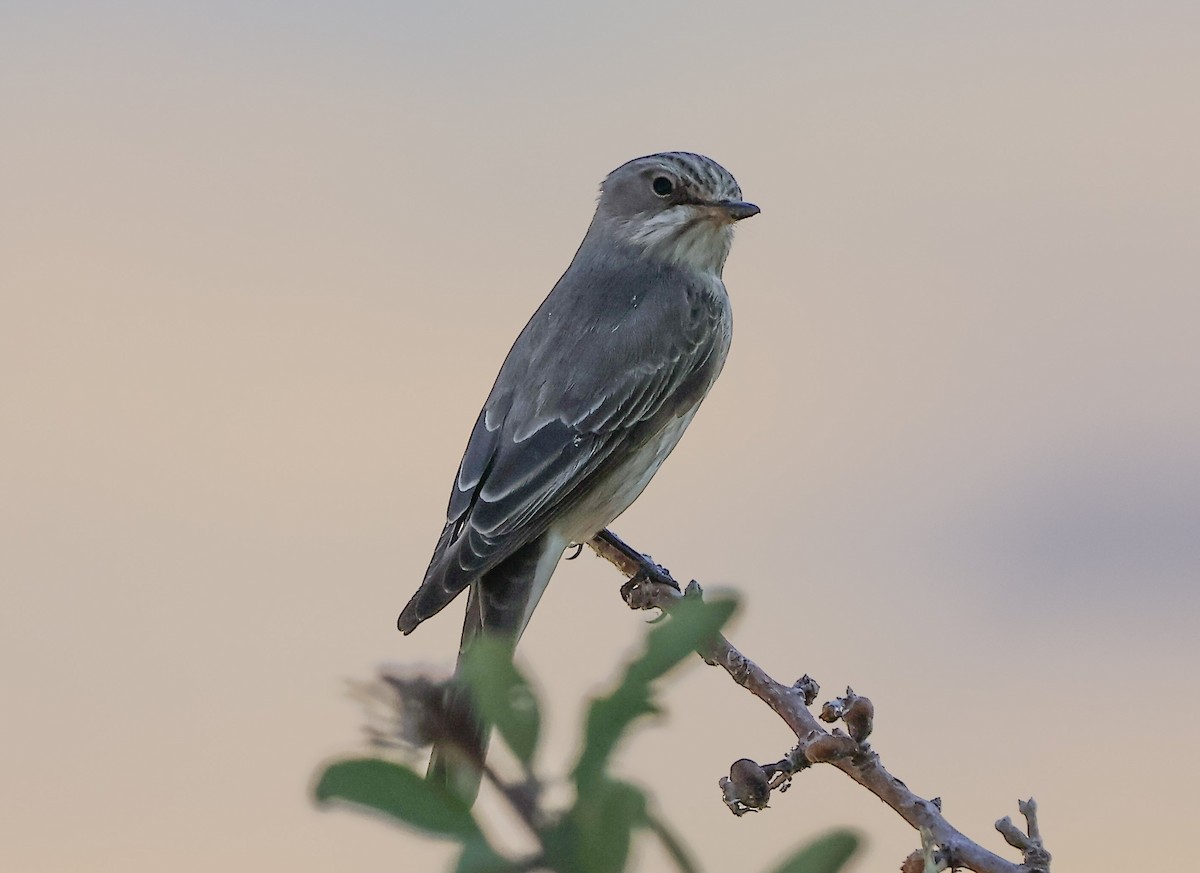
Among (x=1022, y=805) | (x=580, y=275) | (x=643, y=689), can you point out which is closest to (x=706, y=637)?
(x=643, y=689)

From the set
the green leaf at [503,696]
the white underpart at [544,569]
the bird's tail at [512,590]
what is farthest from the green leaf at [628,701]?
the white underpart at [544,569]

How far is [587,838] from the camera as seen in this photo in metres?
0.58

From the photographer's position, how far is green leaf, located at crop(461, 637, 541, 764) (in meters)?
0.58

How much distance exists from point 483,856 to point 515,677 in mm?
76

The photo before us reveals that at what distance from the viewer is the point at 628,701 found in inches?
23.8

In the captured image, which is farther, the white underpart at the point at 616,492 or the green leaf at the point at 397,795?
the white underpart at the point at 616,492

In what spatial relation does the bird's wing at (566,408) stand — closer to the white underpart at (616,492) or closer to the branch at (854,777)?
the white underpart at (616,492)

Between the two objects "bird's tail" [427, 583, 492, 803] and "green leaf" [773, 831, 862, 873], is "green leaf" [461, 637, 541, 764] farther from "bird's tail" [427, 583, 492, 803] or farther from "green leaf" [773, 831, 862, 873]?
"green leaf" [773, 831, 862, 873]

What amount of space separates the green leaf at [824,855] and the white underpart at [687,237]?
5313mm

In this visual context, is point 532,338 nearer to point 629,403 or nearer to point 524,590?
point 629,403

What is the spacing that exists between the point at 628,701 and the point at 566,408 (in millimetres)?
4522

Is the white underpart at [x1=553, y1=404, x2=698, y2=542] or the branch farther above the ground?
the white underpart at [x1=553, y1=404, x2=698, y2=542]

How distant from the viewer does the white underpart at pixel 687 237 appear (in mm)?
5906

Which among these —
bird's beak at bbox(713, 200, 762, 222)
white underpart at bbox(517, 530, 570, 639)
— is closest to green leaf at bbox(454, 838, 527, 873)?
white underpart at bbox(517, 530, 570, 639)
